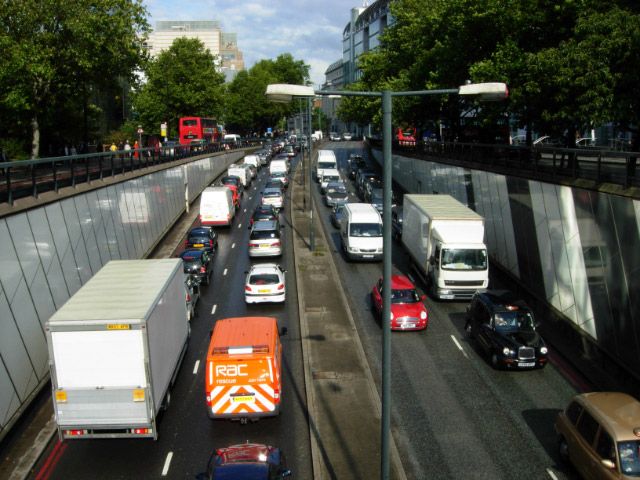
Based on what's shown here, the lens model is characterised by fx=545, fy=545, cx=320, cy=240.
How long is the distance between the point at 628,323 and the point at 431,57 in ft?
107

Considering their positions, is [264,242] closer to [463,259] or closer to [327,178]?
[463,259]

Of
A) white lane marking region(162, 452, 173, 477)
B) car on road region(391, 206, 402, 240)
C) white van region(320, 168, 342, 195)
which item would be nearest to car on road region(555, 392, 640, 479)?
white lane marking region(162, 452, 173, 477)

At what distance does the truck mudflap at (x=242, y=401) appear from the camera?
13.6 metres

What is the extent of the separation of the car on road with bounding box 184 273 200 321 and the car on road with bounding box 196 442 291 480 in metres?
11.9

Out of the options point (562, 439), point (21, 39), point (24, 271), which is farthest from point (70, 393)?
point (21, 39)

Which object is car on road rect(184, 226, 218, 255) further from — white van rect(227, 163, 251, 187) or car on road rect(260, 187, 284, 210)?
white van rect(227, 163, 251, 187)

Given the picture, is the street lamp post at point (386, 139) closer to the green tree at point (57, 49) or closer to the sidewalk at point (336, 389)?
the sidewalk at point (336, 389)

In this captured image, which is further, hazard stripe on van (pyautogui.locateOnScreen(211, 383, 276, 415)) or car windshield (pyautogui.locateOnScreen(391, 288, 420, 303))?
car windshield (pyautogui.locateOnScreen(391, 288, 420, 303))

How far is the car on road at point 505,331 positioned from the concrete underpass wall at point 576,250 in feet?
7.05

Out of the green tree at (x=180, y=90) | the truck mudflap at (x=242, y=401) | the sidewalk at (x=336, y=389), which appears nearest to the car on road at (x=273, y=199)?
the sidewalk at (x=336, y=389)

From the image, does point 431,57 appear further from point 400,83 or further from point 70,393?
point 70,393

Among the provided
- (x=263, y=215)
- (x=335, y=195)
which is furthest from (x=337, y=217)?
(x=335, y=195)

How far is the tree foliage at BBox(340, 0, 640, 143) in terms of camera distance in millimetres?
21578

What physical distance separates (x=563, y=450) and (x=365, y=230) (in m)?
18.9
